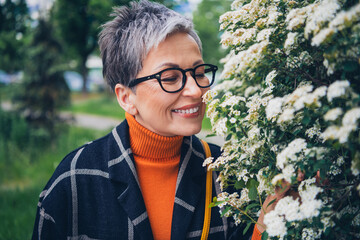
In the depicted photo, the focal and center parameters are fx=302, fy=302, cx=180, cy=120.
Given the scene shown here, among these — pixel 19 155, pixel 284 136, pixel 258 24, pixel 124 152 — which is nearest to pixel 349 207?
pixel 284 136

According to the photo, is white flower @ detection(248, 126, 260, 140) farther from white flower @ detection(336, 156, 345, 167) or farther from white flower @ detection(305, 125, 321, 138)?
white flower @ detection(336, 156, 345, 167)

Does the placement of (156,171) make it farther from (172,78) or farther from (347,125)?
(347,125)

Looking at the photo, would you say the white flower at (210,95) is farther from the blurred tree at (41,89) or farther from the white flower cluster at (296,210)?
the blurred tree at (41,89)

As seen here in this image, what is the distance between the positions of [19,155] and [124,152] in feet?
18.5

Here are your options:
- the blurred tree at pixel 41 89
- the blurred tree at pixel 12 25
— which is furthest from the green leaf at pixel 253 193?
→ the blurred tree at pixel 41 89

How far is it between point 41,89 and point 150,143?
6.38 m

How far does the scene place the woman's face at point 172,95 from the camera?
185 cm

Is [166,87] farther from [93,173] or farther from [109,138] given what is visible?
[93,173]

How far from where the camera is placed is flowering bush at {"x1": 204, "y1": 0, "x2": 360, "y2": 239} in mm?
1136

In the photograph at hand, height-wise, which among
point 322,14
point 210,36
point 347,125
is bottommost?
point 347,125

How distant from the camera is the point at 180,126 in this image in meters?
1.91

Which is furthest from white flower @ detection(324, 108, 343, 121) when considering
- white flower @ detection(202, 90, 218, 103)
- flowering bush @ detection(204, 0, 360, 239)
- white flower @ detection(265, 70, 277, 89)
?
white flower @ detection(202, 90, 218, 103)

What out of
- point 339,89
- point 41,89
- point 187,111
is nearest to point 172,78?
point 187,111

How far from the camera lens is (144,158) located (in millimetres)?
2150
